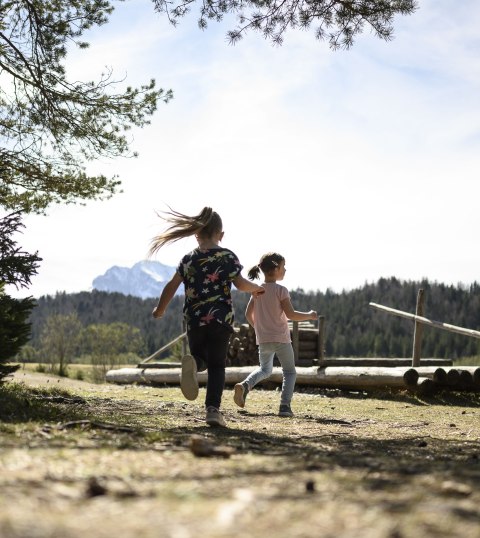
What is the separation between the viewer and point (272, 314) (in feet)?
26.6

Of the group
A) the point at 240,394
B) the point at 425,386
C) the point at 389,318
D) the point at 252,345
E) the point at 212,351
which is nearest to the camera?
the point at 212,351

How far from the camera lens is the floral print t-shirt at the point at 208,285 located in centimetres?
619

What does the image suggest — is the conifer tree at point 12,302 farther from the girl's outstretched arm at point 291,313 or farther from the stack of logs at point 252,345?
the stack of logs at point 252,345

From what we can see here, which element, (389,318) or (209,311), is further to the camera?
(389,318)

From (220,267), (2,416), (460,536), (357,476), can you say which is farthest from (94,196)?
(460,536)

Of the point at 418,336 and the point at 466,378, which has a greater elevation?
the point at 418,336

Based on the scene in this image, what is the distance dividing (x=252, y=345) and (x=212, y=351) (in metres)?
14.1

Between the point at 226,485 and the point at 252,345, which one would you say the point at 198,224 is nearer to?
the point at 226,485

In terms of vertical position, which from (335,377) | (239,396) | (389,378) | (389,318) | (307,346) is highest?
(389,318)

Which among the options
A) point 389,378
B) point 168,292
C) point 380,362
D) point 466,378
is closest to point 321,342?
point 380,362

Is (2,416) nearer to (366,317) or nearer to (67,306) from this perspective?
(366,317)

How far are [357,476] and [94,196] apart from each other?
9.64 meters

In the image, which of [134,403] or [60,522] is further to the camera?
[134,403]

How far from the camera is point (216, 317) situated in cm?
616
